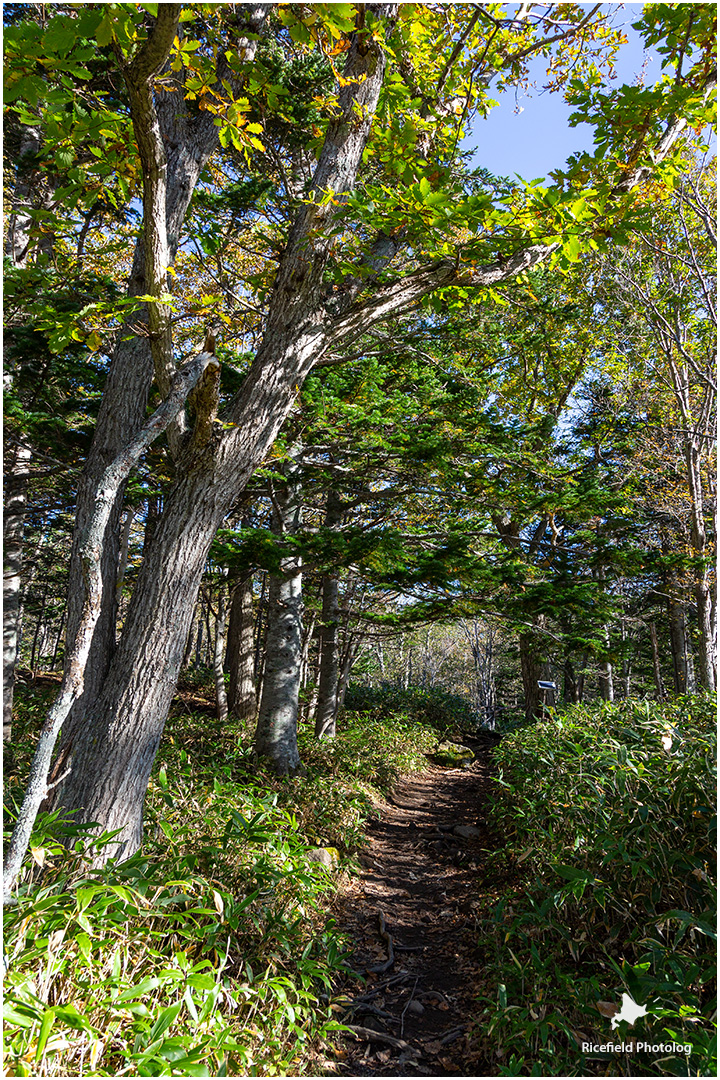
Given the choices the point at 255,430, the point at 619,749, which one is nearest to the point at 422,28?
the point at 255,430

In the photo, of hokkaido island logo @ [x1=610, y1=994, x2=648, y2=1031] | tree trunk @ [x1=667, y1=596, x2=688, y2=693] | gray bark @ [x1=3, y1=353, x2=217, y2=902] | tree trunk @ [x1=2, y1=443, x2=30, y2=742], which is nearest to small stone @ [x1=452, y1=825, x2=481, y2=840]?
hokkaido island logo @ [x1=610, y1=994, x2=648, y2=1031]

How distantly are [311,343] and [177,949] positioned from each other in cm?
329

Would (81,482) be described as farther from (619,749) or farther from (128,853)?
(619,749)

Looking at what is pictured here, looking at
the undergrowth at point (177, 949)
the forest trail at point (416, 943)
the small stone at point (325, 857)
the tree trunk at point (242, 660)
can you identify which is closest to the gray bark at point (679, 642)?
the forest trail at point (416, 943)

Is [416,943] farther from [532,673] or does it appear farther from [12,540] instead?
[532,673]

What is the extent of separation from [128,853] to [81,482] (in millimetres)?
2415

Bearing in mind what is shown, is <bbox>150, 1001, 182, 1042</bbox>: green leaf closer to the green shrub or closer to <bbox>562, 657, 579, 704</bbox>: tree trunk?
<bbox>562, 657, 579, 704</bbox>: tree trunk

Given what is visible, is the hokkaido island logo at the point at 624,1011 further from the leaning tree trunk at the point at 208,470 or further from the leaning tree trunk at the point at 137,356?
the leaning tree trunk at the point at 137,356

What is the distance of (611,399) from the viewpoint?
408 inches

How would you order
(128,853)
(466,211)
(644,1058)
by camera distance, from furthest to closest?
(128,853), (466,211), (644,1058)

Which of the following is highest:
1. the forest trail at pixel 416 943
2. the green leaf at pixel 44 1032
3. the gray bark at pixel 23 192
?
the gray bark at pixel 23 192

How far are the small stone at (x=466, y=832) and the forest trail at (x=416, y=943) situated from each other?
0.01m

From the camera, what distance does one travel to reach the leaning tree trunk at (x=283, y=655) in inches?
246

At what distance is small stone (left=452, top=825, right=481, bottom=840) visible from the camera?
6.01 m
